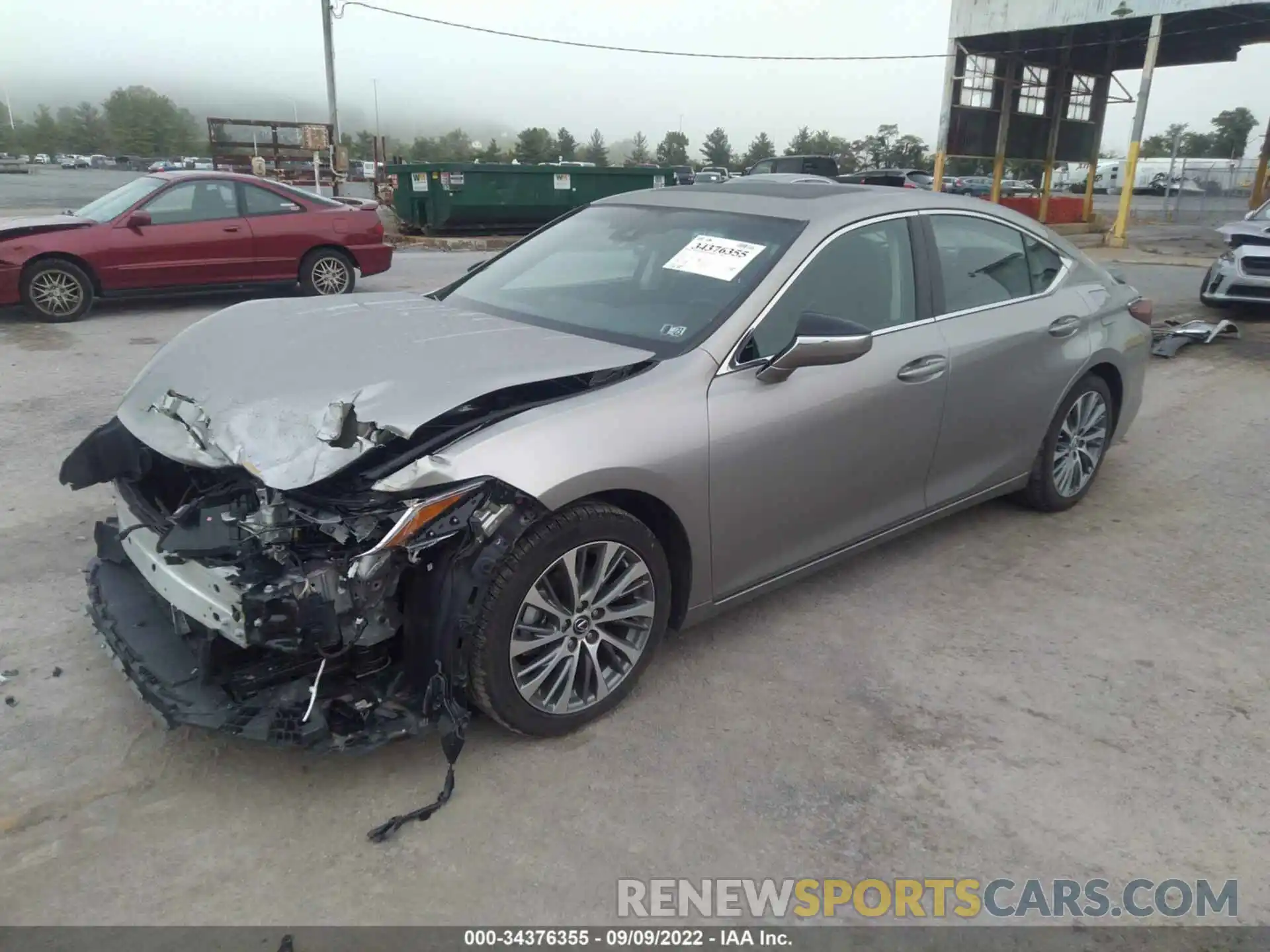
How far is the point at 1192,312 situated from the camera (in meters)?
10.9

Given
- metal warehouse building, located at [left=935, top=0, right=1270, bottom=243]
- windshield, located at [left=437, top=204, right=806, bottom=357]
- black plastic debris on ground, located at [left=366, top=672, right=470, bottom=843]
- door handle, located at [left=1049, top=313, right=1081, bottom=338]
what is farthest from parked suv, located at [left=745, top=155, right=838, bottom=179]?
black plastic debris on ground, located at [left=366, top=672, right=470, bottom=843]

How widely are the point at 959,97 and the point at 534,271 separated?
71.2ft

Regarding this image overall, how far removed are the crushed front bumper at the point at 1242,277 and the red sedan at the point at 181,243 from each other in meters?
9.59

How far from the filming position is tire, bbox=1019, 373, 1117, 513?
453cm

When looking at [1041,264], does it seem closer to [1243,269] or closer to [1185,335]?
[1185,335]

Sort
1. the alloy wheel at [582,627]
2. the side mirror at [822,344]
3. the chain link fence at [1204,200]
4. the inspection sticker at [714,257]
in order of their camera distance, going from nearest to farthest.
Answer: the alloy wheel at [582,627]
the side mirror at [822,344]
the inspection sticker at [714,257]
the chain link fence at [1204,200]

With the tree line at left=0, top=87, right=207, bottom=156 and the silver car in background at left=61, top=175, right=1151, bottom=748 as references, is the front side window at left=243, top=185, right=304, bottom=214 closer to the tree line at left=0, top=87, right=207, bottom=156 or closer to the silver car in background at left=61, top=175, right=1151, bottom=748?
the silver car in background at left=61, top=175, right=1151, bottom=748

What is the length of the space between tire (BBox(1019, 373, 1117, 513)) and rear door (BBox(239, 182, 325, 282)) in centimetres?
811

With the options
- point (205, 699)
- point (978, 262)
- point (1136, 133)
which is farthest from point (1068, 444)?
point (1136, 133)

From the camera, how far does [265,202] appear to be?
977cm

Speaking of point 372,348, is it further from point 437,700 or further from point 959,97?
point 959,97

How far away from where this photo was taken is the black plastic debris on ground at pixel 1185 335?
8656 millimetres

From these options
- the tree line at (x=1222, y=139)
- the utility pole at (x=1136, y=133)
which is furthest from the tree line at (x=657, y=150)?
the utility pole at (x=1136, y=133)

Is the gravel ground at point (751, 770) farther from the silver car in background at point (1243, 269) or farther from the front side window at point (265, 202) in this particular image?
the silver car in background at point (1243, 269)
